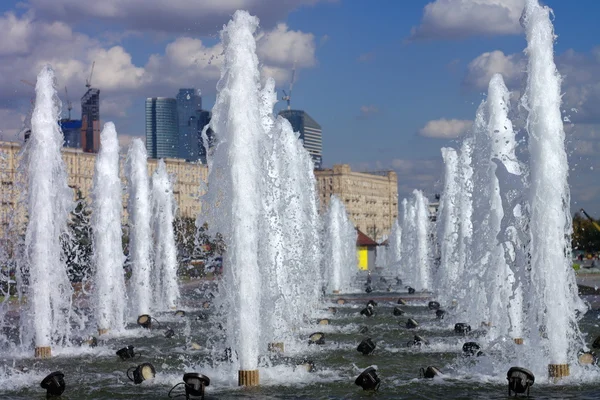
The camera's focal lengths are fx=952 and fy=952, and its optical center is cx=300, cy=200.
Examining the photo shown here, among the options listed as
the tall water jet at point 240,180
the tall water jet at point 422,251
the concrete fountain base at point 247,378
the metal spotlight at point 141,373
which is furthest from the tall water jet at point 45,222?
the tall water jet at point 422,251

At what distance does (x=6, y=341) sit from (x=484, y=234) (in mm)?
14137

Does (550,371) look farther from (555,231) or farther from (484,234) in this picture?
(484,234)

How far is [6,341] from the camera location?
2753 cm

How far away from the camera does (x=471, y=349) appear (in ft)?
74.9

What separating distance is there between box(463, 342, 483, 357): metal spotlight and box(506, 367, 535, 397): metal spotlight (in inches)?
224

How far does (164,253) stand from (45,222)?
21.4 m

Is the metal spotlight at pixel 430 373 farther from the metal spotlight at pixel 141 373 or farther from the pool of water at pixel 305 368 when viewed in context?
the metal spotlight at pixel 141 373

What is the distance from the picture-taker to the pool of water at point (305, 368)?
17.9 meters

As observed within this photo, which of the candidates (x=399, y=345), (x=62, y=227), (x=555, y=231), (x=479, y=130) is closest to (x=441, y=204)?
(x=479, y=130)

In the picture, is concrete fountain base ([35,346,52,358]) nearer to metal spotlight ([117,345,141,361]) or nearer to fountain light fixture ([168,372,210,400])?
metal spotlight ([117,345,141,361])

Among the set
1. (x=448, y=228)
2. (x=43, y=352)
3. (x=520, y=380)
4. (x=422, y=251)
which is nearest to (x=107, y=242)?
(x=43, y=352)

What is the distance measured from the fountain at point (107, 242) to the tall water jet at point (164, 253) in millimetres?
10685

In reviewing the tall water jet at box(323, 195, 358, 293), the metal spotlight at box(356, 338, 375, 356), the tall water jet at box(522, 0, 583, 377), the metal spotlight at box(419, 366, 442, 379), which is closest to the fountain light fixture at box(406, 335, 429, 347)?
the metal spotlight at box(356, 338, 375, 356)

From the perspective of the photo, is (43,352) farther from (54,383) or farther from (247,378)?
(247,378)
